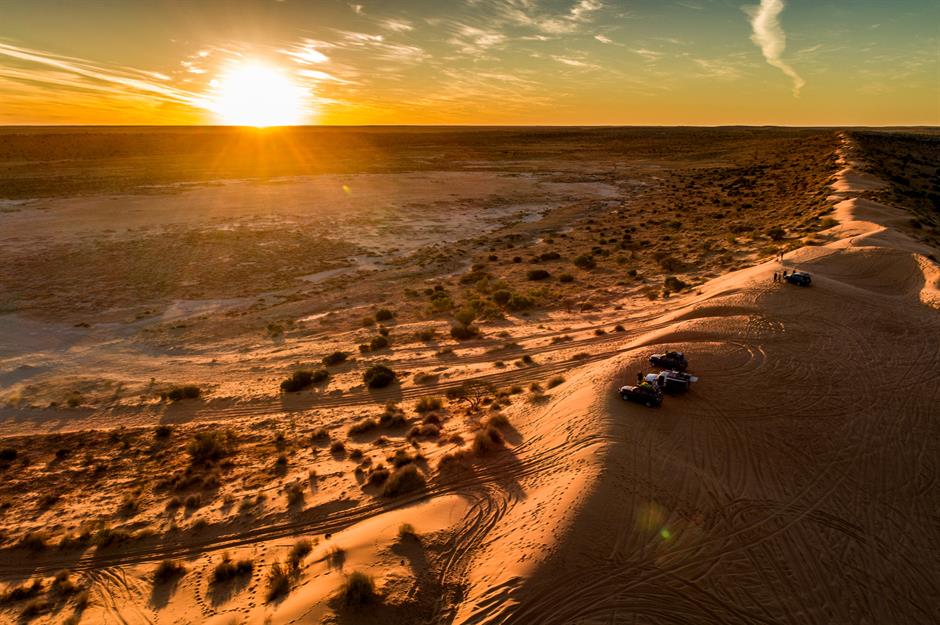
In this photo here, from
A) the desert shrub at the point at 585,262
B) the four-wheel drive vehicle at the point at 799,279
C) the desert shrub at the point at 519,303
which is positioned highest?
the four-wheel drive vehicle at the point at 799,279

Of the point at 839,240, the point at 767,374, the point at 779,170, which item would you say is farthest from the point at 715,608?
the point at 779,170

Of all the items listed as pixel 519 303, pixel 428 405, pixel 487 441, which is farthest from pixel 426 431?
pixel 519 303

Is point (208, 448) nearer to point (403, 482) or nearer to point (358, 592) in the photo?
point (403, 482)

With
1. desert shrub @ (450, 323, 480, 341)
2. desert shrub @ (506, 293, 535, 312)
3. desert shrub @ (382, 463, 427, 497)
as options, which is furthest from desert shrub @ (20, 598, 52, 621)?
desert shrub @ (506, 293, 535, 312)

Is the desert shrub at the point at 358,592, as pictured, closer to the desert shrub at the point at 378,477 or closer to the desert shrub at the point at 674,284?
the desert shrub at the point at 378,477

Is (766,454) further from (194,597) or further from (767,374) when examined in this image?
(194,597)

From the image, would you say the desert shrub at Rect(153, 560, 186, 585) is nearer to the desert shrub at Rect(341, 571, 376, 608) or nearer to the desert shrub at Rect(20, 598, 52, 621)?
the desert shrub at Rect(20, 598, 52, 621)

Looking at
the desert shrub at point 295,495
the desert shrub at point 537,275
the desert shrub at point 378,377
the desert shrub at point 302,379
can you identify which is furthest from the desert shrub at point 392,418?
the desert shrub at point 537,275

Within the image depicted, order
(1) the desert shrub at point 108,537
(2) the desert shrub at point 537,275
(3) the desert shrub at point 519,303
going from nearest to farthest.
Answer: (1) the desert shrub at point 108,537 → (3) the desert shrub at point 519,303 → (2) the desert shrub at point 537,275
